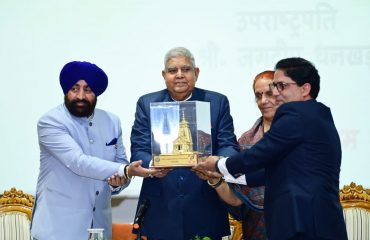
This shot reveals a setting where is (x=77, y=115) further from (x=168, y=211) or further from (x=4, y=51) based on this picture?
(x=4, y=51)

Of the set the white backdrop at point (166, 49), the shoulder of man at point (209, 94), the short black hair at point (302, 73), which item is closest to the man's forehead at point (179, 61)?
the shoulder of man at point (209, 94)

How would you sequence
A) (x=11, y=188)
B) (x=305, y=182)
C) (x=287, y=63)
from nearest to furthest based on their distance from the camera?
1. (x=305, y=182)
2. (x=287, y=63)
3. (x=11, y=188)

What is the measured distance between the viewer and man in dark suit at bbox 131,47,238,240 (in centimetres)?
388

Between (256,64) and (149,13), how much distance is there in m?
0.87

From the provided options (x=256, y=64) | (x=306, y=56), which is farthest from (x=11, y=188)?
(x=306, y=56)

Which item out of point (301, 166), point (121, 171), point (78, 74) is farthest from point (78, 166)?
point (301, 166)

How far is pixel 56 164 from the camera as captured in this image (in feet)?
13.1

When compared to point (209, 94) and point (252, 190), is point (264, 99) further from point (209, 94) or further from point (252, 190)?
point (252, 190)

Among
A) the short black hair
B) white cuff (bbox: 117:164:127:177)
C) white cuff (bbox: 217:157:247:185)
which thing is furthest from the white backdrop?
the short black hair

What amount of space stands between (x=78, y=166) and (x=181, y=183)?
56cm

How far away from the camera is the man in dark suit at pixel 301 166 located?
3191 mm

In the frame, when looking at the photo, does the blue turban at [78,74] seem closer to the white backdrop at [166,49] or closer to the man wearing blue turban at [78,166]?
the man wearing blue turban at [78,166]

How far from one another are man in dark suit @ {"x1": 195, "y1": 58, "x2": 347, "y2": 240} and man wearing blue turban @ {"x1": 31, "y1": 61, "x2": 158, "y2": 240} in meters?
0.77

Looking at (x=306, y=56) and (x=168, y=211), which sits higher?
(x=306, y=56)
